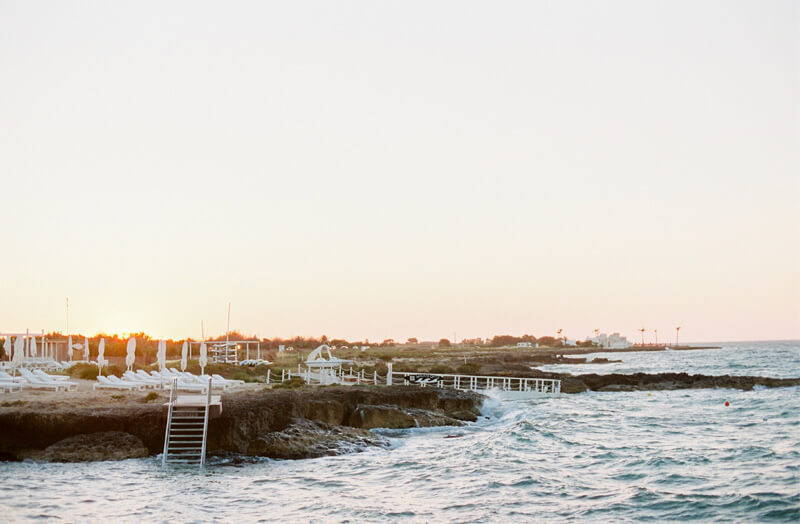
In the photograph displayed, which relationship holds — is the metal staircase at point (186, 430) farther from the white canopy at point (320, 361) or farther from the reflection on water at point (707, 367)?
the reflection on water at point (707, 367)

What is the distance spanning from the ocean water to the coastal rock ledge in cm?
93

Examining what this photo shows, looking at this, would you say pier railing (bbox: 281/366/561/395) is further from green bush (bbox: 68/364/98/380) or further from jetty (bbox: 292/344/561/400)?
green bush (bbox: 68/364/98/380)

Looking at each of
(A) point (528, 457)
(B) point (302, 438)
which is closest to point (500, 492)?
(A) point (528, 457)

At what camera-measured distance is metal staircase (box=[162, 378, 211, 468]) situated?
21.7 m

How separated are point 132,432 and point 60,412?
2.40 metres

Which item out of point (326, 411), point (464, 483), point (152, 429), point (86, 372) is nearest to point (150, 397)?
point (152, 429)

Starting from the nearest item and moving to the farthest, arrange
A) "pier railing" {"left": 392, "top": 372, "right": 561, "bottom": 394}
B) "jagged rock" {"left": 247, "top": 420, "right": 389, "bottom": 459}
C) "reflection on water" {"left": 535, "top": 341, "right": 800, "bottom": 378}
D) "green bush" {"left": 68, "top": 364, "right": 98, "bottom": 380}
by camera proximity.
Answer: "jagged rock" {"left": 247, "top": 420, "right": 389, "bottom": 459} → "green bush" {"left": 68, "top": 364, "right": 98, "bottom": 380} → "pier railing" {"left": 392, "top": 372, "right": 561, "bottom": 394} → "reflection on water" {"left": 535, "top": 341, "right": 800, "bottom": 378}

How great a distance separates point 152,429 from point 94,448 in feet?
5.87

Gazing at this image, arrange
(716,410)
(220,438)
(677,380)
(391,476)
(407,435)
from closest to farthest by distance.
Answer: (391,476)
(220,438)
(407,435)
(716,410)
(677,380)

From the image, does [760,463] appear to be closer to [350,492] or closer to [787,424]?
[787,424]

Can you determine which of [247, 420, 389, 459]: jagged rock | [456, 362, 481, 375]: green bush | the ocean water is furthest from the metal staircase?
[456, 362, 481, 375]: green bush

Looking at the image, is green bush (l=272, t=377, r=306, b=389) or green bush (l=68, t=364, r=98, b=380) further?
green bush (l=68, t=364, r=98, b=380)

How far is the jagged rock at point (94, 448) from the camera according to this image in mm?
21880

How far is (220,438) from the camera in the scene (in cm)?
2323
